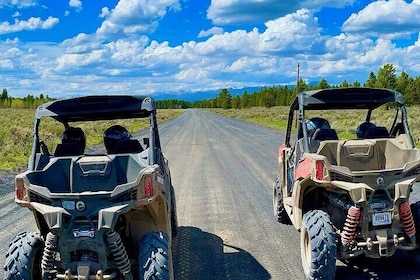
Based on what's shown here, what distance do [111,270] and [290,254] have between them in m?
2.75

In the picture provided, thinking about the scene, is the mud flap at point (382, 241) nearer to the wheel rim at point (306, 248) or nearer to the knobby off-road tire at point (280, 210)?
the wheel rim at point (306, 248)

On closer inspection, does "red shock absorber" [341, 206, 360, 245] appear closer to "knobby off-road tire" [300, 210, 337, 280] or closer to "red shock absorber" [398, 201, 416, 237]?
"knobby off-road tire" [300, 210, 337, 280]

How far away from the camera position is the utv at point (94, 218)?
463 centimetres

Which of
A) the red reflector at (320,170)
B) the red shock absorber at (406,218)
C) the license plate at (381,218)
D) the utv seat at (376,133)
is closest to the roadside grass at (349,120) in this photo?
the utv seat at (376,133)

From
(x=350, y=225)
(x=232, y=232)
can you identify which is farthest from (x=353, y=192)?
(x=232, y=232)

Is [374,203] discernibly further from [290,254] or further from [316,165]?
[290,254]

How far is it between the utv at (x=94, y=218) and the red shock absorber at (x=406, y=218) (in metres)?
2.42

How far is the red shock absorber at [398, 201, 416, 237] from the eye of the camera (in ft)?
17.5

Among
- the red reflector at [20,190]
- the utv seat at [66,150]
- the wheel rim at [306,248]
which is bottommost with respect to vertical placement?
the wheel rim at [306,248]

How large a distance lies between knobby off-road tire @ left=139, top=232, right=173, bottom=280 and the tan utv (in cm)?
158

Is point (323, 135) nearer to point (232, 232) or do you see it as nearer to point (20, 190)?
point (232, 232)

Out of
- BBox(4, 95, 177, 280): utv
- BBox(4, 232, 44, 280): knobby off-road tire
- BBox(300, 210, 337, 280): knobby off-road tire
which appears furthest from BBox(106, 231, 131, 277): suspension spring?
BBox(300, 210, 337, 280): knobby off-road tire

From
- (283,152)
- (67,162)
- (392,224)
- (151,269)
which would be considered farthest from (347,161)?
(67,162)

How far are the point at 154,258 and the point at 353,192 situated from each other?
208 centimetres
